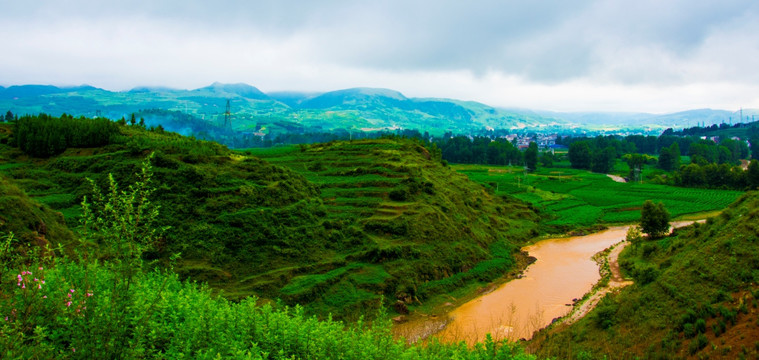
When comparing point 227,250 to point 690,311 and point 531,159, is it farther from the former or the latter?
point 531,159

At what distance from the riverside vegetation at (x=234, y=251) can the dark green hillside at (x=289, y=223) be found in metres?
0.11

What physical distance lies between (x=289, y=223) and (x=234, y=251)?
14.5ft

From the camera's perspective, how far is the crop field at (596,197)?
181 ft

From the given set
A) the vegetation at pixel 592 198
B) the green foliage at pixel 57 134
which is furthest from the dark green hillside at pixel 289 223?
the vegetation at pixel 592 198

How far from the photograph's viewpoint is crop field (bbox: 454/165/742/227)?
181 feet

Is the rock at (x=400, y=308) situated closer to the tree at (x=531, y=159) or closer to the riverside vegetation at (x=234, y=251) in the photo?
the riverside vegetation at (x=234, y=251)

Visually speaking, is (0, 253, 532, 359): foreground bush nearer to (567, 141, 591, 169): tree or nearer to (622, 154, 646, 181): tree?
(622, 154, 646, 181): tree

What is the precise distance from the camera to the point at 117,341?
7.63 metres

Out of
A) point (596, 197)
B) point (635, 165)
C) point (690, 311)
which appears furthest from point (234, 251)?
point (635, 165)

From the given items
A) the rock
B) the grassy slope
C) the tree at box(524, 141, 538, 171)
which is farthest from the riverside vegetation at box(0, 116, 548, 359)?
the tree at box(524, 141, 538, 171)

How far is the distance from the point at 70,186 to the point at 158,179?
235 inches

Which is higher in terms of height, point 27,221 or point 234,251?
point 27,221

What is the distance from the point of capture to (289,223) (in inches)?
1139

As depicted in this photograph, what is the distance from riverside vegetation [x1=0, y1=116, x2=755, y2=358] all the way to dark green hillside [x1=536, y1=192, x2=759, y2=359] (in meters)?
0.59
